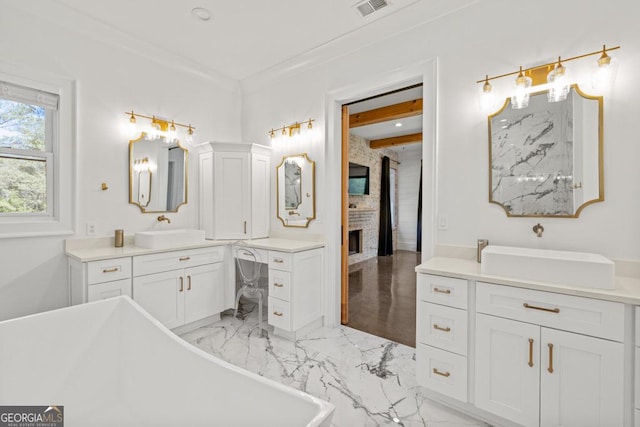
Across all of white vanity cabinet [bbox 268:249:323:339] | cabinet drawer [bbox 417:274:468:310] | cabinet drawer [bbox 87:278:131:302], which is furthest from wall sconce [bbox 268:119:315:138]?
cabinet drawer [bbox 87:278:131:302]

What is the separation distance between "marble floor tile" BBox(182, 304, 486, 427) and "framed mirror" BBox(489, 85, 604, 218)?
141cm

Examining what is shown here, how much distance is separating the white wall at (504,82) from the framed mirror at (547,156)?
5 centimetres

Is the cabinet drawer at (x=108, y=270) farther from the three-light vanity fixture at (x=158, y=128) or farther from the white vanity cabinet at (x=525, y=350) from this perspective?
the white vanity cabinet at (x=525, y=350)

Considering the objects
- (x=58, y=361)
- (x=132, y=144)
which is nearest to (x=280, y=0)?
(x=132, y=144)

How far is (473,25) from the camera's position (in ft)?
7.20

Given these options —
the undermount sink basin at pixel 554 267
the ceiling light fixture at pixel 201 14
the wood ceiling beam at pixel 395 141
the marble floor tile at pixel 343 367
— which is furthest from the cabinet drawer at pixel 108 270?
the wood ceiling beam at pixel 395 141

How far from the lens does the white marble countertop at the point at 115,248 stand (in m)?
2.36

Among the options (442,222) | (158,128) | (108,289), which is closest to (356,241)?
(442,222)

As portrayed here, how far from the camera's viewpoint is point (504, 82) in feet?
6.77

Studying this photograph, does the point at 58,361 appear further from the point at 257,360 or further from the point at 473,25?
the point at 473,25

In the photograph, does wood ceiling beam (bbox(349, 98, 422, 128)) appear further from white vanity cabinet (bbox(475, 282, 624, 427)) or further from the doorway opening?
white vanity cabinet (bbox(475, 282, 624, 427))

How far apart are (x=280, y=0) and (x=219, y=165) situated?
5.60 ft

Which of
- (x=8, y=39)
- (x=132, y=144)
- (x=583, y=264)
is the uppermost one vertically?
(x=8, y=39)

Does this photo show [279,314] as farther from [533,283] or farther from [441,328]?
[533,283]
